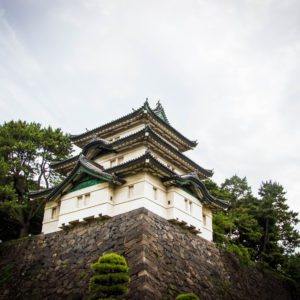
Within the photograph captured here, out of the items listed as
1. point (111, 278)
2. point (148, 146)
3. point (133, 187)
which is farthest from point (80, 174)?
point (111, 278)

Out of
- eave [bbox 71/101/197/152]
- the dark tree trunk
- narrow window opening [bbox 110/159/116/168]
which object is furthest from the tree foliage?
the dark tree trunk

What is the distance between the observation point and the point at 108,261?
12266 mm

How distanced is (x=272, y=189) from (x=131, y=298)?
82.6 feet

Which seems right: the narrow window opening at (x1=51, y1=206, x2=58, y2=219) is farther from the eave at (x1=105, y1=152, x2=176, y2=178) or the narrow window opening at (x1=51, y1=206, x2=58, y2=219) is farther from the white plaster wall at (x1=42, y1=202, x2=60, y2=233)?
the eave at (x1=105, y1=152, x2=176, y2=178)

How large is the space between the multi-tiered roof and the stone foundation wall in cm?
224

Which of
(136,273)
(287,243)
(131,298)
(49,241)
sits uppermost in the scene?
(287,243)

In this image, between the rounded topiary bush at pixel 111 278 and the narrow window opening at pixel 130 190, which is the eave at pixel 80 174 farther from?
the rounded topiary bush at pixel 111 278

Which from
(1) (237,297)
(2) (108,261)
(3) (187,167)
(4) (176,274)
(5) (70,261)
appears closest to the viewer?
(2) (108,261)

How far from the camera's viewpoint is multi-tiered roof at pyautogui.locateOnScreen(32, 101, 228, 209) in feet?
60.2

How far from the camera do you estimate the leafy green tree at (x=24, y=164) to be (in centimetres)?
2394

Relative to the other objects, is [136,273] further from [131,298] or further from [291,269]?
[291,269]

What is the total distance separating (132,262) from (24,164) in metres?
14.3

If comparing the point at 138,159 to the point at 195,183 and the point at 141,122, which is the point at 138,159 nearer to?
the point at 195,183

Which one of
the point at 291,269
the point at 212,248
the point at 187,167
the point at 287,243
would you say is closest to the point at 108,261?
the point at 212,248
